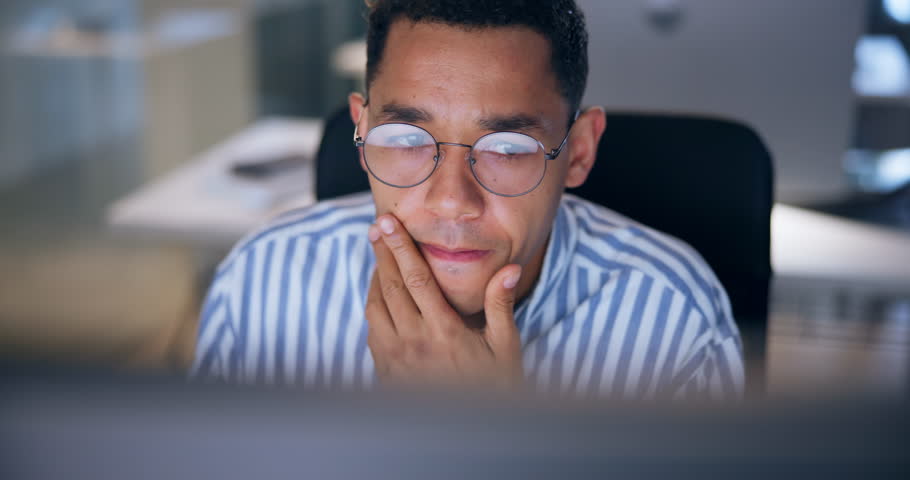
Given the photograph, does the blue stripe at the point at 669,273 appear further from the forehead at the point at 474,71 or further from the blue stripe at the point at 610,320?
the forehead at the point at 474,71

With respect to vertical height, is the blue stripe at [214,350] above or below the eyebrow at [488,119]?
below

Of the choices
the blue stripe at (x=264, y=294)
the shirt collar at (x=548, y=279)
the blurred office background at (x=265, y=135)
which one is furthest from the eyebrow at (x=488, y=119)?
the blurred office background at (x=265, y=135)

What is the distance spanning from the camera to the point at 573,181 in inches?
43.6

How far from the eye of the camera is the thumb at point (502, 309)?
932mm

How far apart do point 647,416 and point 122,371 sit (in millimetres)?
163

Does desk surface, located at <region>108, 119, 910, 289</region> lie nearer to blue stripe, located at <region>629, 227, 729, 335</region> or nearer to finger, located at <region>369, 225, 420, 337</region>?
blue stripe, located at <region>629, 227, 729, 335</region>

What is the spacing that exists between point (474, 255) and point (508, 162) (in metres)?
0.12

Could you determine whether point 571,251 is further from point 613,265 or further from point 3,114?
point 3,114

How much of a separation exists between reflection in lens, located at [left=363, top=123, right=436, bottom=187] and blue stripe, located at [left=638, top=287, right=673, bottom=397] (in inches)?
15.3

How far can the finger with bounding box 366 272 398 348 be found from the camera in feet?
3.24

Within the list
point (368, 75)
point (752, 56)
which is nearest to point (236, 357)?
point (368, 75)

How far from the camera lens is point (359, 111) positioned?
1146 millimetres

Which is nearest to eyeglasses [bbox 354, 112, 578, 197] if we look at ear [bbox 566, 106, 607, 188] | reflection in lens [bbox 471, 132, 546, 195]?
reflection in lens [bbox 471, 132, 546, 195]

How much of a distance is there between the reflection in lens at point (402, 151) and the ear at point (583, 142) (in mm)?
224
